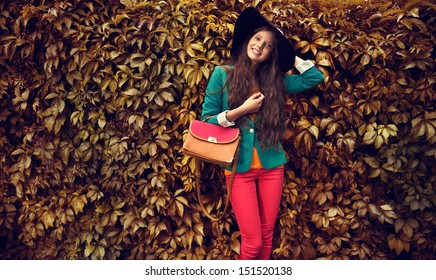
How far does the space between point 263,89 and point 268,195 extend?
2.36 feet

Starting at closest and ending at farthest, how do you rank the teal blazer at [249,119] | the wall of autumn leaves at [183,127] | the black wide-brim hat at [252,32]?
the black wide-brim hat at [252,32], the teal blazer at [249,119], the wall of autumn leaves at [183,127]

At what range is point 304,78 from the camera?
93.3 inches

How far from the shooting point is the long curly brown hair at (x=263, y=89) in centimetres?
228

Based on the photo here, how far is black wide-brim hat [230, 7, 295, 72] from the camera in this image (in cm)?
219

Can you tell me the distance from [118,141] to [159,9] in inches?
41.6

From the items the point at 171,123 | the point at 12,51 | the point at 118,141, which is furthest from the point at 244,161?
the point at 12,51

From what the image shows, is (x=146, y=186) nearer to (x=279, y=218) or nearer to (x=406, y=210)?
(x=279, y=218)

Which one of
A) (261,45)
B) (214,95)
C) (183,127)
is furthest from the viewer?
(183,127)

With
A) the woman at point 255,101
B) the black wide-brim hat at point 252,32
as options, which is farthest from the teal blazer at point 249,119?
the black wide-brim hat at point 252,32

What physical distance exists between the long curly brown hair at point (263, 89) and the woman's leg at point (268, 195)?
0.72ft

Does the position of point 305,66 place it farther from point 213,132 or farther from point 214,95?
point 213,132

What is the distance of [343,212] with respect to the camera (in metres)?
2.84

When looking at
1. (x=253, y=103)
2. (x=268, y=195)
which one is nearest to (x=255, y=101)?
(x=253, y=103)

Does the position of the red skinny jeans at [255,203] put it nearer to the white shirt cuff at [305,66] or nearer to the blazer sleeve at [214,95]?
the blazer sleeve at [214,95]
